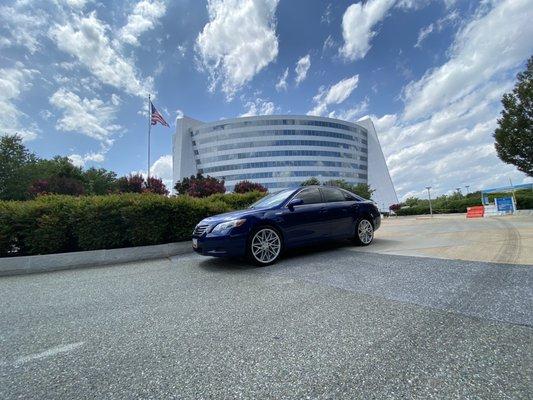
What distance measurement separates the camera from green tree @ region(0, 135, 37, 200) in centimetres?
3400

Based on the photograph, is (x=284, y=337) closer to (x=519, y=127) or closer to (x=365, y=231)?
(x=365, y=231)

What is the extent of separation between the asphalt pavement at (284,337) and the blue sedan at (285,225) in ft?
2.79

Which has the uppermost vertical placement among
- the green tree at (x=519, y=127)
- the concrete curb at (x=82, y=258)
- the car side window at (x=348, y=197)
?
the green tree at (x=519, y=127)

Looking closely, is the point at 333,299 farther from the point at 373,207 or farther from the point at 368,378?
the point at 373,207

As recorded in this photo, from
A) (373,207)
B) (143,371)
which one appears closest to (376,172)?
(373,207)

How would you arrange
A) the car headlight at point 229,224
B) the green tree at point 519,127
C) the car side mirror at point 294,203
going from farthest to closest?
the green tree at point 519,127 < the car side mirror at point 294,203 < the car headlight at point 229,224

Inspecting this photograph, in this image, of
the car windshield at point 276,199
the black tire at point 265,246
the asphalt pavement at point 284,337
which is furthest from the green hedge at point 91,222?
the black tire at point 265,246

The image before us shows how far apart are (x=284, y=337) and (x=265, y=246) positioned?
115 inches

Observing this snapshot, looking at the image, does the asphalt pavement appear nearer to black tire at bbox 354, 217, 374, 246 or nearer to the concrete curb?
the concrete curb

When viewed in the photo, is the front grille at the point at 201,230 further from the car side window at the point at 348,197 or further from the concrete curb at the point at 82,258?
the car side window at the point at 348,197

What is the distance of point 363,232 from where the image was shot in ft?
21.4

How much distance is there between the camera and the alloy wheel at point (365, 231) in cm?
643

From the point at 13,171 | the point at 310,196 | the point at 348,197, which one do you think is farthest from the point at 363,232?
the point at 13,171

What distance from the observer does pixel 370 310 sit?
2.71 metres
